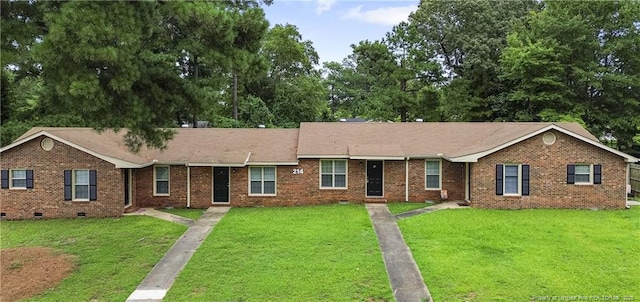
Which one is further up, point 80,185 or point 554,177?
point 554,177

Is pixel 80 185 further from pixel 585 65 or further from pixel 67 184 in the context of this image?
pixel 585 65

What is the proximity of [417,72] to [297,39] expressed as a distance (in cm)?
1023

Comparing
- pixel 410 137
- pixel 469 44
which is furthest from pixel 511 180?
pixel 469 44

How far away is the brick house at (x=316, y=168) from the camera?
1623 cm

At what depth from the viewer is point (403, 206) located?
682 inches

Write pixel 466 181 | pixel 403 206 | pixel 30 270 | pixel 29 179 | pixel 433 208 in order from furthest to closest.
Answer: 1. pixel 466 181
2. pixel 403 206
3. pixel 433 208
4. pixel 29 179
5. pixel 30 270

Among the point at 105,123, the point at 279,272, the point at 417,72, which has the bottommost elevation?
the point at 279,272

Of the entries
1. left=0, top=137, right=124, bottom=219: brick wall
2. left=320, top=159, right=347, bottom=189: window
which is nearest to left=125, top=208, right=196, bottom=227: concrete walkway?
left=0, top=137, right=124, bottom=219: brick wall

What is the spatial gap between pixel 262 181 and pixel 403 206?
5935mm

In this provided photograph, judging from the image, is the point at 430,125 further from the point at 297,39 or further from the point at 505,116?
the point at 297,39

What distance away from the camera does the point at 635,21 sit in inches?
1040

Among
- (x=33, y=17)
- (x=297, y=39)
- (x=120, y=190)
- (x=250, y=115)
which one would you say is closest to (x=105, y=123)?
(x=33, y=17)

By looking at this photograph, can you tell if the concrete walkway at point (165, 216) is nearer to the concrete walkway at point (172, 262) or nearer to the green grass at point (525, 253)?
the concrete walkway at point (172, 262)

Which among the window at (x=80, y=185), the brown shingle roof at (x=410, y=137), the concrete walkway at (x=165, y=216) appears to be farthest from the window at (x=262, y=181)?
the window at (x=80, y=185)
